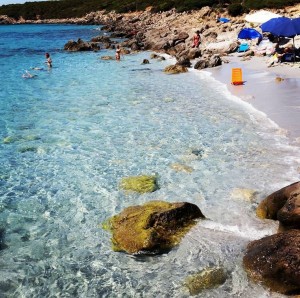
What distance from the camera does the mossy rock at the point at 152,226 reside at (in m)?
7.02

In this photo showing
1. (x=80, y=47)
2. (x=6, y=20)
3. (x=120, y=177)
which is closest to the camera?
(x=120, y=177)

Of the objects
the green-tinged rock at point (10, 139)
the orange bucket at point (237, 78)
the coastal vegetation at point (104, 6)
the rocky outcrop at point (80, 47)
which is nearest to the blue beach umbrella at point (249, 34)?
the orange bucket at point (237, 78)

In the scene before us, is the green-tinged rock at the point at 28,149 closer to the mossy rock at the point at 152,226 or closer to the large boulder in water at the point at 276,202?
the mossy rock at the point at 152,226

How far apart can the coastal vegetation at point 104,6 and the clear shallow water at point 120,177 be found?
162ft

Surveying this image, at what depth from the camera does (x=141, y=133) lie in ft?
45.8

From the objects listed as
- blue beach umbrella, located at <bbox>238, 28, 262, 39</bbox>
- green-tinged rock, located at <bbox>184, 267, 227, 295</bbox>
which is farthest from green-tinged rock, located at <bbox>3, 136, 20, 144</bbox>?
blue beach umbrella, located at <bbox>238, 28, 262, 39</bbox>

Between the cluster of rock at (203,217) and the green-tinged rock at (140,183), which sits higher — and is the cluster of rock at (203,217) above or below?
above

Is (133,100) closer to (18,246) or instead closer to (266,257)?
(18,246)

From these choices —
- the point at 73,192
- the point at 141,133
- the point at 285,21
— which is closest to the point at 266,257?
the point at 73,192

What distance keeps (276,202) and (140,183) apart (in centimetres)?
365

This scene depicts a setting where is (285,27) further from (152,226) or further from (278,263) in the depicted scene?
(278,263)

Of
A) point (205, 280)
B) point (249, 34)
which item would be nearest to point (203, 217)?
point (205, 280)

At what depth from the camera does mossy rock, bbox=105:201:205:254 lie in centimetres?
702

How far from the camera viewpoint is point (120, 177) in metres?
10.4
